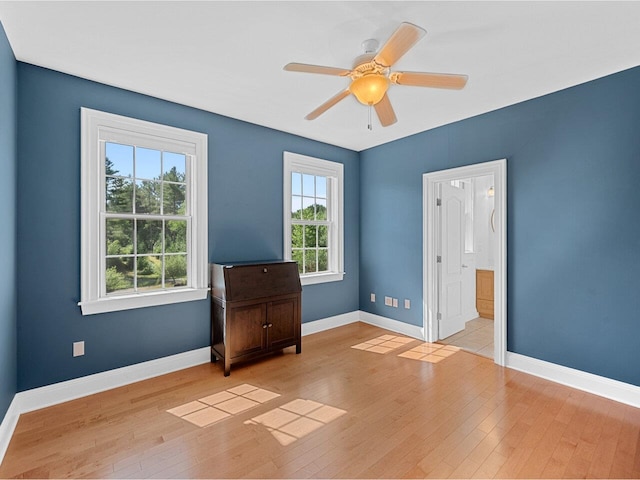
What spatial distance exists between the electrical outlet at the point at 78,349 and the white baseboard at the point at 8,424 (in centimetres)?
43

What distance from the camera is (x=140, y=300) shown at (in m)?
2.84

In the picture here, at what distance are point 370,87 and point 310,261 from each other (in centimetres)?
271

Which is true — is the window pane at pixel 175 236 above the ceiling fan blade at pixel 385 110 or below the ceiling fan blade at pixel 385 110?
below

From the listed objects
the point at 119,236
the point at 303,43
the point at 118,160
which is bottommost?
the point at 119,236

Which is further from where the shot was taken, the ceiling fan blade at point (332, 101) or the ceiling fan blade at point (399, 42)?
the ceiling fan blade at point (332, 101)

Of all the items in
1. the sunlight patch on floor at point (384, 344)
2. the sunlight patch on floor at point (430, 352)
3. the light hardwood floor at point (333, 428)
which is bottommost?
the light hardwood floor at point (333, 428)

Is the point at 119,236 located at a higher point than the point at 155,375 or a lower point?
higher

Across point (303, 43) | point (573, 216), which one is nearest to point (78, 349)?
point (303, 43)

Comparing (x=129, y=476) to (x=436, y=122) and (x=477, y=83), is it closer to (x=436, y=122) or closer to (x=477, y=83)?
(x=477, y=83)

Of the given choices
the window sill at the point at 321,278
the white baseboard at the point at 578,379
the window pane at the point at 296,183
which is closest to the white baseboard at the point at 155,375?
the white baseboard at the point at 578,379

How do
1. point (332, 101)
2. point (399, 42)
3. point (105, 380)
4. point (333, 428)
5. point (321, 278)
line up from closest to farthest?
point (399, 42), point (333, 428), point (332, 101), point (105, 380), point (321, 278)

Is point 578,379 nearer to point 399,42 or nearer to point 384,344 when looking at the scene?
point 384,344

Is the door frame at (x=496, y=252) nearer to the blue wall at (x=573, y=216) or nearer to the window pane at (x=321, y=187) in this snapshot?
the blue wall at (x=573, y=216)

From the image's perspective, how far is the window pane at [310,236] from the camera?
430 centimetres
